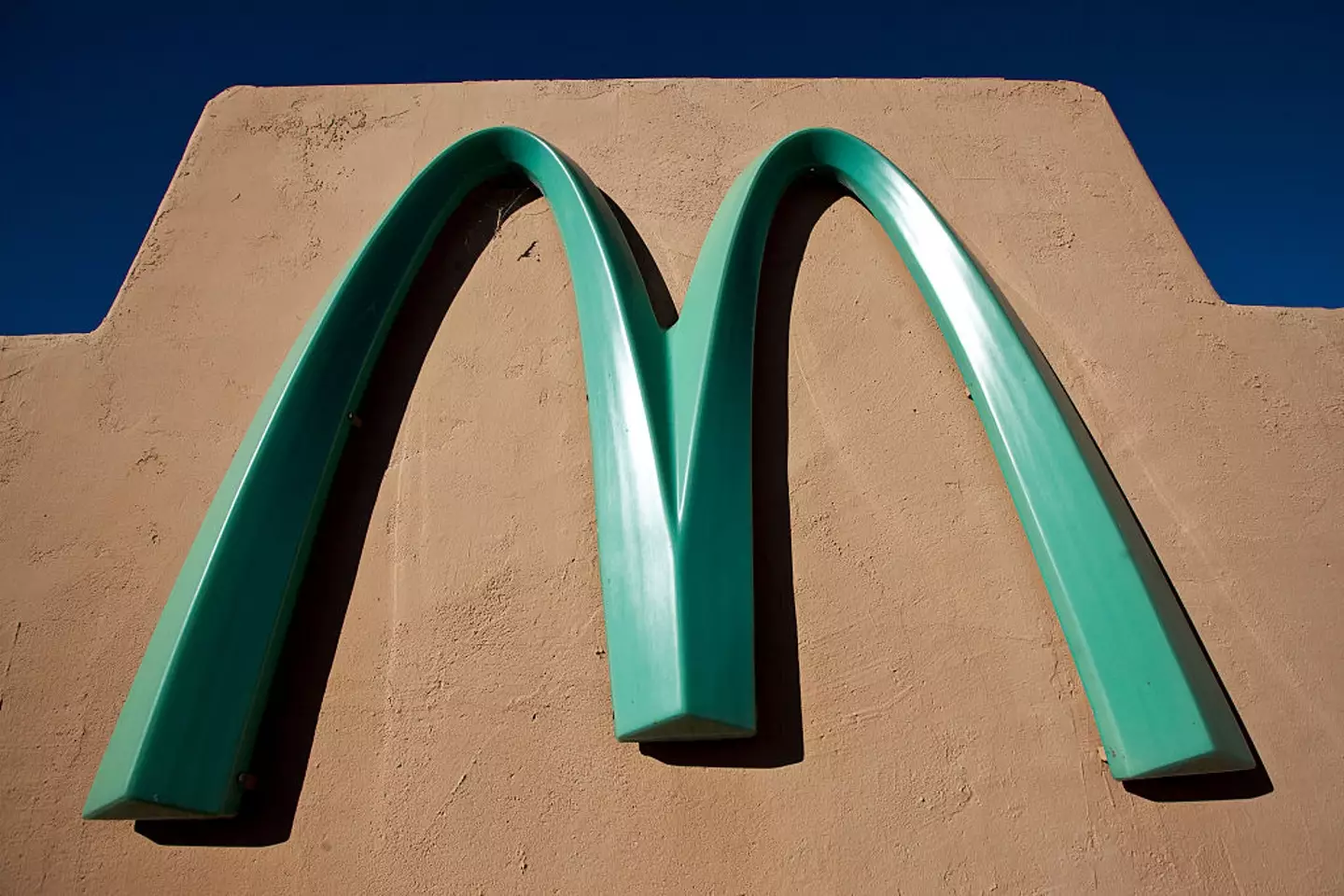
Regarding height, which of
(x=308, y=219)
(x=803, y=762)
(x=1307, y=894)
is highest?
(x=308, y=219)

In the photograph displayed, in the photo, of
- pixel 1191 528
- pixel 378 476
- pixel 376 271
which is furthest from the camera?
pixel 376 271

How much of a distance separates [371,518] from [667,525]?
96cm

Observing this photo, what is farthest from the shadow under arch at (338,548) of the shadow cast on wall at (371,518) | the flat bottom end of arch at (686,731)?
the flat bottom end of arch at (686,731)

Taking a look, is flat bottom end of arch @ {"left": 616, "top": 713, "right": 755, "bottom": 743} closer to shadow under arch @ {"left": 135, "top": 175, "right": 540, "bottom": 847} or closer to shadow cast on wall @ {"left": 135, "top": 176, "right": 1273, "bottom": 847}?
shadow cast on wall @ {"left": 135, "top": 176, "right": 1273, "bottom": 847}

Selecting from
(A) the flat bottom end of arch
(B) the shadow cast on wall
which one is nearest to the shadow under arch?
(B) the shadow cast on wall

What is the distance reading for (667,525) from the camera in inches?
78.8

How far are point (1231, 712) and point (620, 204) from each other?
2592 millimetres

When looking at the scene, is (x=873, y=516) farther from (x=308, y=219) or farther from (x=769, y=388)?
(x=308, y=219)

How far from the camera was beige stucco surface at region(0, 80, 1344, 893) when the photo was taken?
1811 millimetres

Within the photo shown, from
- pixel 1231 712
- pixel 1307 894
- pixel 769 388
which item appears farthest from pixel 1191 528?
pixel 769 388

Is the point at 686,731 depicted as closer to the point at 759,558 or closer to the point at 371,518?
the point at 759,558

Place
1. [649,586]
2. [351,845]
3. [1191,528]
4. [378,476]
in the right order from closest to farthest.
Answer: [351,845], [649,586], [1191,528], [378,476]

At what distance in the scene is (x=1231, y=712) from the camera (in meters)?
1.94

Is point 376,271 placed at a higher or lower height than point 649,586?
higher
